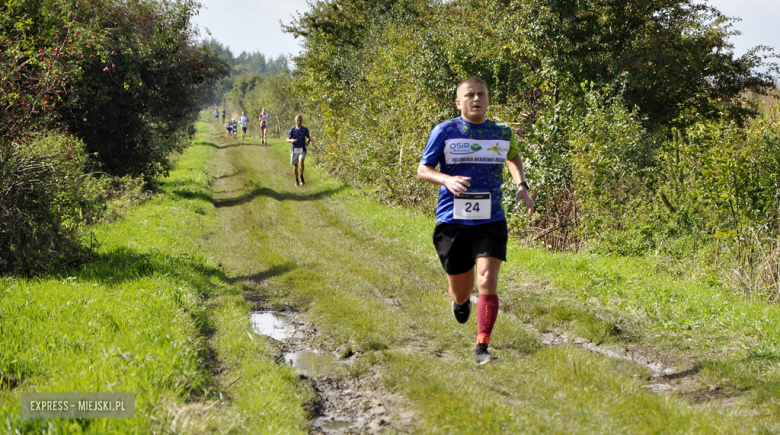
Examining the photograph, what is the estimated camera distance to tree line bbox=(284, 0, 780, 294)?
26.7ft

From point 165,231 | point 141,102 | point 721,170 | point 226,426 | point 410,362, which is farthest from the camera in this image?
point 141,102

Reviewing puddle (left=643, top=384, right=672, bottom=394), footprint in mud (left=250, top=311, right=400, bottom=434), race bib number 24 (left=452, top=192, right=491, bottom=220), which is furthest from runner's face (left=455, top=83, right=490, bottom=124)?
puddle (left=643, top=384, right=672, bottom=394)

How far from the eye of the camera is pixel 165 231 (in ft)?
38.8

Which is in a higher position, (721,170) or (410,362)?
(721,170)

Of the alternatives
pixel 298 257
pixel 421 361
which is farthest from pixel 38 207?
pixel 421 361

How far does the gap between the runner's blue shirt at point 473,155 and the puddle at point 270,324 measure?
228cm

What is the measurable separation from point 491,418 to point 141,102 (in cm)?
1654

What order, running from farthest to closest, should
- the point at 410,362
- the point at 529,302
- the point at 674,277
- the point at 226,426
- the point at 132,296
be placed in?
1. the point at 674,277
2. the point at 529,302
3. the point at 132,296
4. the point at 410,362
5. the point at 226,426

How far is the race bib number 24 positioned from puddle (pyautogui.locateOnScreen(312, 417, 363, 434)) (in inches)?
72.3

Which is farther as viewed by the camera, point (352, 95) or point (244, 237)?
point (352, 95)

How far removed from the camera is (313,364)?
5.19m

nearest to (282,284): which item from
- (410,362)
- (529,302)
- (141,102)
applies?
(529,302)

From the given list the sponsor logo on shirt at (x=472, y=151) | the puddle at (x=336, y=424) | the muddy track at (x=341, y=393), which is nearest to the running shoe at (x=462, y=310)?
the muddy track at (x=341, y=393)

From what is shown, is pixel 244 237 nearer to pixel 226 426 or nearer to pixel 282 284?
pixel 282 284
